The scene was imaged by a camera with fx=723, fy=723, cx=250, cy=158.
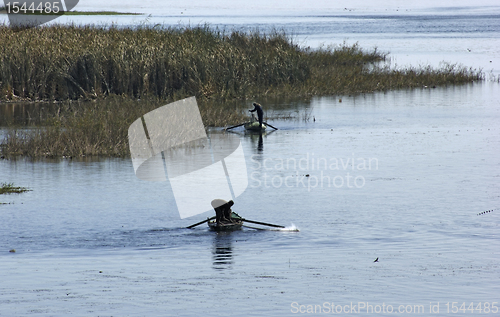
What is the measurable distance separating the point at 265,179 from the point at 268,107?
17512mm

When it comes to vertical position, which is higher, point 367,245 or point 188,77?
point 188,77

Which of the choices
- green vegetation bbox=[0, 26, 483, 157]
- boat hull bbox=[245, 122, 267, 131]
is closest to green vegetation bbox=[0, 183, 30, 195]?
green vegetation bbox=[0, 26, 483, 157]

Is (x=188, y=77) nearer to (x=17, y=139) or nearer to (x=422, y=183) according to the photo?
(x=17, y=139)

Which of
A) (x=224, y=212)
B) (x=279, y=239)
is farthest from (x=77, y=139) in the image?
(x=279, y=239)

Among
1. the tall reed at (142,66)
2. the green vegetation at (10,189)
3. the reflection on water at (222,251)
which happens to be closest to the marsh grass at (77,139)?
the green vegetation at (10,189)

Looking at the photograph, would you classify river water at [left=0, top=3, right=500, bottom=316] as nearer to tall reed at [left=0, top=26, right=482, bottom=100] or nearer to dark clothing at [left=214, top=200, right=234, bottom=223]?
dark clothing at [left=214, top=200, right=234, bottom=223]

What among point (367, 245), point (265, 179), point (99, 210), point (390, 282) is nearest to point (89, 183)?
point (99, 210)

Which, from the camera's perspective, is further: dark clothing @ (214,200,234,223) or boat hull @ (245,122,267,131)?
boat hull @ (245,122,267,131)

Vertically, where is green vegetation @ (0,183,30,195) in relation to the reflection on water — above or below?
above

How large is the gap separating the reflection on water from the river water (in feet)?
0.13

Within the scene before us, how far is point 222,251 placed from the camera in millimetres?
13422

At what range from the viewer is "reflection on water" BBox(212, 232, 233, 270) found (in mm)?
12469

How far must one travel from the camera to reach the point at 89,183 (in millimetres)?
19609

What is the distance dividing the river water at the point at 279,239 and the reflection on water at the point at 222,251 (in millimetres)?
39
